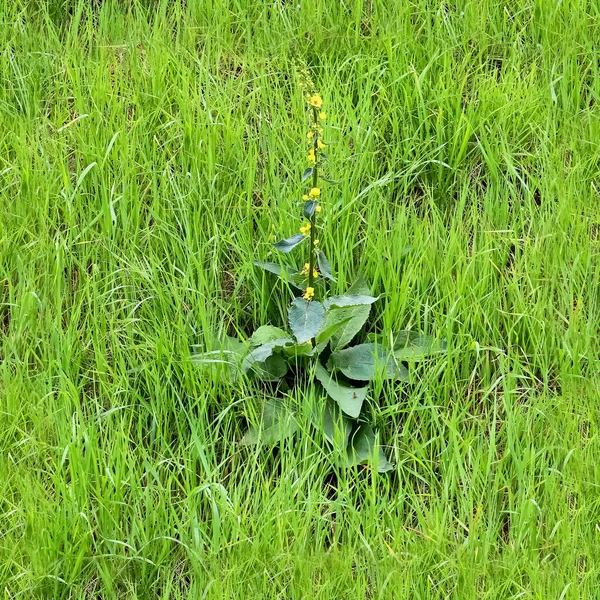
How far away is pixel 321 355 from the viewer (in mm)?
2951

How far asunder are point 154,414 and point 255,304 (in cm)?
58

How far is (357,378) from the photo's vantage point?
113 inches

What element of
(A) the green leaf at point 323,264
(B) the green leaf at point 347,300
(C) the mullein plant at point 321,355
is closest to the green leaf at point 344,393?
(C) the mullein plant at point 321,355

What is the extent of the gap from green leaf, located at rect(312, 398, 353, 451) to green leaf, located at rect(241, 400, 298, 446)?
0.08 m

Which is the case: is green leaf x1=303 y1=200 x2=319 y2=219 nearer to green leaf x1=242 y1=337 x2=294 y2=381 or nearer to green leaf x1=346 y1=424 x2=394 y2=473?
green leaf x1=242 y1=337 x2=294 y2=381

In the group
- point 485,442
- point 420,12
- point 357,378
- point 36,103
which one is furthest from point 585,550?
point 36,103

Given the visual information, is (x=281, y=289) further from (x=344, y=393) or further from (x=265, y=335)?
(x=344, y=393)

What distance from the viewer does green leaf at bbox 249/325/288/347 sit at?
2.92 meters

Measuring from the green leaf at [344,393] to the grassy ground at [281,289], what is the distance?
0.27 feet

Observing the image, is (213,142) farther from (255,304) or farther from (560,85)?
(560,85)

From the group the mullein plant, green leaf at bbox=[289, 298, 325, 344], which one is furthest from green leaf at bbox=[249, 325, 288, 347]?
green leaf at bbox=[289, 298, 325, 344]

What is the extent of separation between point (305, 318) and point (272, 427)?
0.38 metres

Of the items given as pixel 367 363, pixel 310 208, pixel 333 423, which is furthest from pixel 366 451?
pixel 310 208

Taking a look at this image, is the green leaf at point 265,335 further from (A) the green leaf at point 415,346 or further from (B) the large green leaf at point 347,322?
(A) the green leaf at point 415,346
